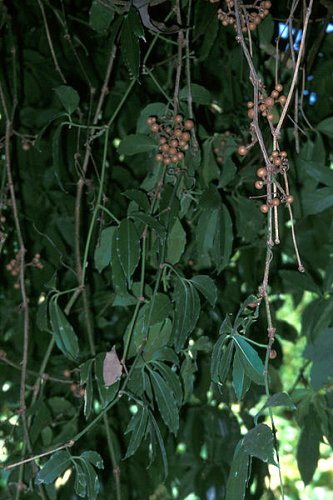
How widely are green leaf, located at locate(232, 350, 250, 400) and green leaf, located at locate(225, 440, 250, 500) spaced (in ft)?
0.18

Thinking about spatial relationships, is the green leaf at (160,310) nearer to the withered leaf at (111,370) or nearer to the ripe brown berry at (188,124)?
the withered leaf at (111,370)

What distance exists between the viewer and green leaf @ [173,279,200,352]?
28.6 inches

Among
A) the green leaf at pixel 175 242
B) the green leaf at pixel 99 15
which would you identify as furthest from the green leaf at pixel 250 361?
the green leaf at pixel 99 15

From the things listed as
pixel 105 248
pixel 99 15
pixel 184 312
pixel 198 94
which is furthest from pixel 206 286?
pixel 99 15

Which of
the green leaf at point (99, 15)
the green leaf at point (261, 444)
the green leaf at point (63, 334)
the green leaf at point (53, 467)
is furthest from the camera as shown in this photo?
the green leaf at point (99, 15)

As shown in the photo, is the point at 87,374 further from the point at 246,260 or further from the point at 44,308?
the point at 246,260

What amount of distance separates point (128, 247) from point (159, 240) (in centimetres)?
6

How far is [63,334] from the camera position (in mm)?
804

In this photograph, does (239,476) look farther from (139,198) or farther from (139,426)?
(139,198)

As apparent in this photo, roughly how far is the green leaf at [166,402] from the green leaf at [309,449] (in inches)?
11.6

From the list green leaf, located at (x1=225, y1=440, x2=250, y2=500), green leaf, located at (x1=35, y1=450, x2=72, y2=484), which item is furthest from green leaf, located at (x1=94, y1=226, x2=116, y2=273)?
green leaf, located at (x1=225, y1=440, x2=250, y2=500)

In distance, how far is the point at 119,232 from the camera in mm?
763

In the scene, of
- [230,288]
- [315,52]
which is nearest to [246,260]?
[230,288]

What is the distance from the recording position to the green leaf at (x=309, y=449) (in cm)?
96
